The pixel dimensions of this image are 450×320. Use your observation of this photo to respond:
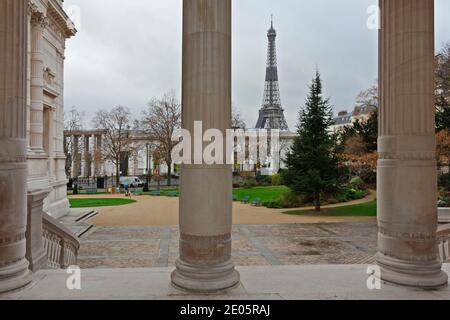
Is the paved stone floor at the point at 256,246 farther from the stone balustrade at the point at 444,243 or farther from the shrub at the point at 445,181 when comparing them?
the shrub at the point at 445,181

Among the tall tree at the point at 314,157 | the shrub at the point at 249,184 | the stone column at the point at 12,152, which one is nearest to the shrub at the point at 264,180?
the shrub at the point at 249,184

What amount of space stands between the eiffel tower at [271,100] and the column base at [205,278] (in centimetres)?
14558

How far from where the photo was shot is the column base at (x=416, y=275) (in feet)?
24.3

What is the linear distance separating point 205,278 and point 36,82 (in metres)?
23.9

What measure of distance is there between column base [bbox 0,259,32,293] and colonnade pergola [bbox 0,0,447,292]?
20mm

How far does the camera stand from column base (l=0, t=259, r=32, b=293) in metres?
6.93

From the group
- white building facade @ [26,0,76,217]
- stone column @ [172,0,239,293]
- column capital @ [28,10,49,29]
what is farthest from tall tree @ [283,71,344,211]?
stone column @ [172,0,239,293]

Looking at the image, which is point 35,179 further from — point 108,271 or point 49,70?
point 108,271

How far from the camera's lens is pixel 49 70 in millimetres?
29031

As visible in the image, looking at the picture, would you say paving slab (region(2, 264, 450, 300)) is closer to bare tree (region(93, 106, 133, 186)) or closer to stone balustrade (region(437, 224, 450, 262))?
stone balustrade (region(437, 224, 450, 262))

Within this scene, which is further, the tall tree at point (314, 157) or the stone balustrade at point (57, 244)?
the tall tree at point (314, 157)

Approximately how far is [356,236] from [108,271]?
19.0 metres

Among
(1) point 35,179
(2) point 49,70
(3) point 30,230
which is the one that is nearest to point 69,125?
(2) point 49,70
